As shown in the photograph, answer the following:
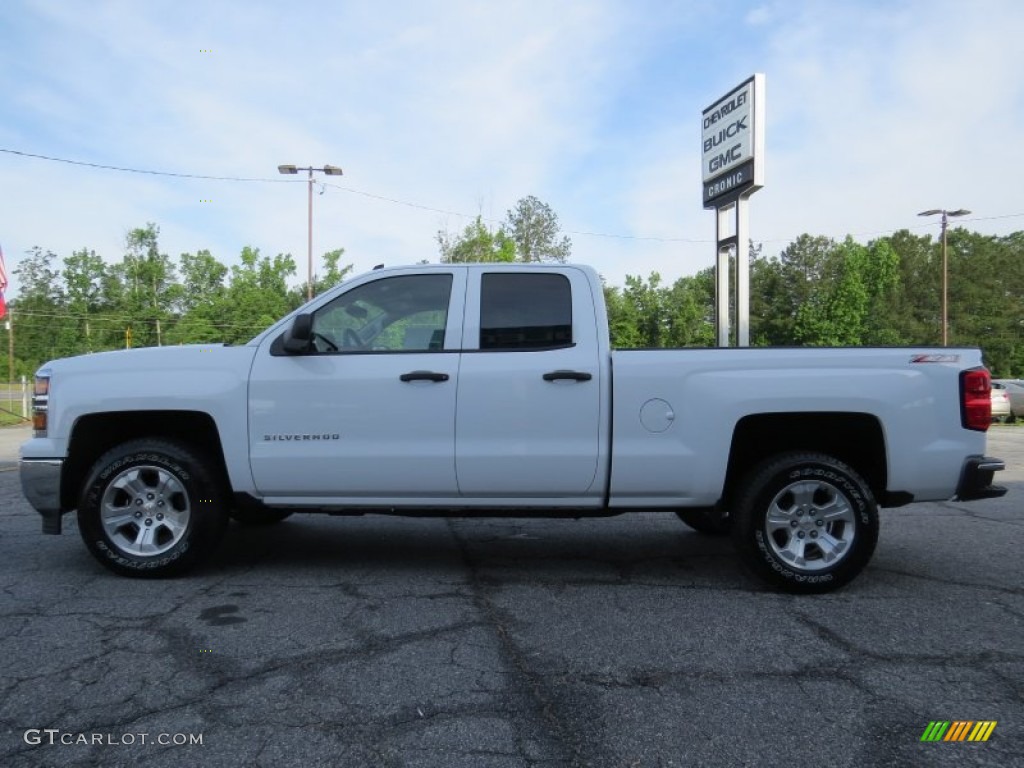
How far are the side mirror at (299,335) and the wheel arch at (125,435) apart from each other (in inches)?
27.6

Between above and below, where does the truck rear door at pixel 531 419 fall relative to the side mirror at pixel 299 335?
below

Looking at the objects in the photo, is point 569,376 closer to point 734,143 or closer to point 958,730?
point 958,730

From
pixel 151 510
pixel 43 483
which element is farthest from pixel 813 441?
pixel 43 483

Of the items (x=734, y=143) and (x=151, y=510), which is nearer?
(x=151, y=510)

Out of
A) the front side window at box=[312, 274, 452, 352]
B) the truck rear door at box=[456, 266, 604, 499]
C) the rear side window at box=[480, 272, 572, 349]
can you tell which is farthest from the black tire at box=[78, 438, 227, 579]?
the rear side window at box=[480, 272, 572, 349]

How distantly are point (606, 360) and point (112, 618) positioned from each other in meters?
2.97

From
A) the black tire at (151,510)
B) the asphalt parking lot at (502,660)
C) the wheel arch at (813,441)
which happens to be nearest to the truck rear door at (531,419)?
the asphalt parking lot at (502,660)

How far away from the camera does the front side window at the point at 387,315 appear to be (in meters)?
4.57

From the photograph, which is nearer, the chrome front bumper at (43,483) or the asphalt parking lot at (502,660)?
the asphalt parking lot at (502,660)

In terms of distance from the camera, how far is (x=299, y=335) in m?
4.35

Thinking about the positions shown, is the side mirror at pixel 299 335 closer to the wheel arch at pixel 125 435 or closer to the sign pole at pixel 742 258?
the wheel arch at pixel 125 435

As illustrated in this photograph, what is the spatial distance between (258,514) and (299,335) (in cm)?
167

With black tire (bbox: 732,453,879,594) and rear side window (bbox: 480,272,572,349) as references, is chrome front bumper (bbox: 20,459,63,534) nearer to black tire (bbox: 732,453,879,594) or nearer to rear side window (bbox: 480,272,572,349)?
rear side window (bbox: 480,272,572,349)

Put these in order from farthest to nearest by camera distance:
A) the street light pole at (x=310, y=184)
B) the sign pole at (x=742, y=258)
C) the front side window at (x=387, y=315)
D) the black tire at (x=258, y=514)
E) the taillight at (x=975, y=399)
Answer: the street light pole at (x=310, y=184), the sign pole at (x=742, y=258), the black tire at (x=258, y=514), the front side window at (x=387, y=315), the taillight at (x=975, y=399)
